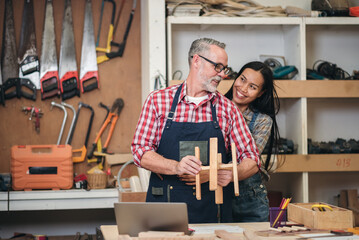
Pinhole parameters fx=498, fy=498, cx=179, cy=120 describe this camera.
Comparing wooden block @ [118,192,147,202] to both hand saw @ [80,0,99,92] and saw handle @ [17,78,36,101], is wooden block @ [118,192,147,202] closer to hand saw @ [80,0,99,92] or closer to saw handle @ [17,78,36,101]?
hand saw @ [80,0,99,92]

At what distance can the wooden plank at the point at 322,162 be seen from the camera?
4297 mm

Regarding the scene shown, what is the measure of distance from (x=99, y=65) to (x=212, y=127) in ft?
8.18

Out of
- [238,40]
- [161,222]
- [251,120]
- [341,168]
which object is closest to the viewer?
[161,222]

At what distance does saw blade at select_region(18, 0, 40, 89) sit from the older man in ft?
7.96

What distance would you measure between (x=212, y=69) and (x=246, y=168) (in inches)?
21.9

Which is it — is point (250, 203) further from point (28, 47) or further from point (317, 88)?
point (28, 47)

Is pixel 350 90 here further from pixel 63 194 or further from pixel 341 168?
pixel 63 194

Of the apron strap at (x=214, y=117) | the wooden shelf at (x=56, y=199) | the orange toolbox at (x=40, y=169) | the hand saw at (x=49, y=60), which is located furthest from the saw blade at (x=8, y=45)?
the apron strap at (x=214, y=117)

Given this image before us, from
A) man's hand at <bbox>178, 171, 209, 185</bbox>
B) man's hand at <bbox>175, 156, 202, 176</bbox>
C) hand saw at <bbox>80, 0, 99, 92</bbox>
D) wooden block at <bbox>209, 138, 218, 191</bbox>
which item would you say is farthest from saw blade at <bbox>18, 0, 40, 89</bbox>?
wooden block at <bbox>209, 138, 218, 191</bbox>

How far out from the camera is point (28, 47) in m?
4.80

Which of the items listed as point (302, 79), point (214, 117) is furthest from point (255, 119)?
point (302, 79)

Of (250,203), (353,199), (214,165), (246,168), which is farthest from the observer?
(353,199)

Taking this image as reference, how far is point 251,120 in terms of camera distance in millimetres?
3102

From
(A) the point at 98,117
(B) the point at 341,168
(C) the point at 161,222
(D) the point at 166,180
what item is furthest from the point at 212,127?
(A) the point at 98,117
